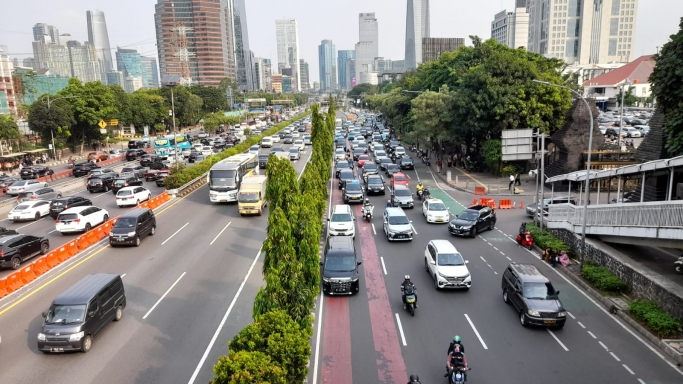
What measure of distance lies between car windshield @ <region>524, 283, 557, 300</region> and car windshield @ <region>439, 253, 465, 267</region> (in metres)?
3.46

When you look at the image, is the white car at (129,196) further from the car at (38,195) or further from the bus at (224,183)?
the car at (38,195)

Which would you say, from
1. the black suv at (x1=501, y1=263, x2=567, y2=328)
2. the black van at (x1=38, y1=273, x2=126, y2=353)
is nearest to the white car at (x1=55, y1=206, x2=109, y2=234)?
the black van at (x1=38, y1=273, x2=126, y2=353)

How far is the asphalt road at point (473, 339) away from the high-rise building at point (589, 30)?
16763cm

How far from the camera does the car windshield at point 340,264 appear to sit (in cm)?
1919

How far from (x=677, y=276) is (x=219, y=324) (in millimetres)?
18181

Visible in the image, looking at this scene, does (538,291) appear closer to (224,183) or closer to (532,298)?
(532,298)

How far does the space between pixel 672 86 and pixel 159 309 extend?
21.7 metres

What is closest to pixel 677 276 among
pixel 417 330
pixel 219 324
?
pixel 417 330

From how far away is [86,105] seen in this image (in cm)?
6881

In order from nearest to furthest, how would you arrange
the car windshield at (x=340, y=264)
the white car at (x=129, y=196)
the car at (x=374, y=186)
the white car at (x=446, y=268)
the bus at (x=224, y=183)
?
the white car at (x=446, y=268), the car windshield at (x=340, y=264), the white car at (x=129, y=196), the bus at (x=224, y=183), the car at (x=374, y=186)

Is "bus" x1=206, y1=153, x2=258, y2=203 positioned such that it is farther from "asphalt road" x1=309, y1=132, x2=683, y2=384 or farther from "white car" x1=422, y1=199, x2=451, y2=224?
"asphalt road" x1=309, y1=132, x2=683, y2=384

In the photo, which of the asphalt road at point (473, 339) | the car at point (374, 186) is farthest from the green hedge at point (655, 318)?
the car at point (374, 186)

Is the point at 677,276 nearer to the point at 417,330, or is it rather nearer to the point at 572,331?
the point at 572,331

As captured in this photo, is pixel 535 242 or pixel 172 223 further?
pixel 172 223
